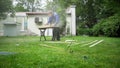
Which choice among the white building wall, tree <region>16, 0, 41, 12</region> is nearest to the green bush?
the white building wall

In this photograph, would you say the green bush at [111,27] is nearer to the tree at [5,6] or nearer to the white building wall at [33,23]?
the white building wall at [33,23]

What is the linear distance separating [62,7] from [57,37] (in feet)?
15.0

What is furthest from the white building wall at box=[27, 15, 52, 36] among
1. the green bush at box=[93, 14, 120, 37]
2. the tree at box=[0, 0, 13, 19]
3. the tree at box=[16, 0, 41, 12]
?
the green bush at box=[93, 14, 120, 37]

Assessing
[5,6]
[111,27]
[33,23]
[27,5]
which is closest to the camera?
[5,6]

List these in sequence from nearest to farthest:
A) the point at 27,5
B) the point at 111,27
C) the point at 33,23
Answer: the point at 111,27
the point at 33,23
the point at 27,5

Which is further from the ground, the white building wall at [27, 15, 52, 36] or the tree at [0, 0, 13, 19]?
the tree at [0, 0, 13, 19]

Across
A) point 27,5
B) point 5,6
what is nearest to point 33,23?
point 27,5

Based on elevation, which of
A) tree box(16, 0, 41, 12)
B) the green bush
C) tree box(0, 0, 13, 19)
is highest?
tree box(16, 0, 41, 12)

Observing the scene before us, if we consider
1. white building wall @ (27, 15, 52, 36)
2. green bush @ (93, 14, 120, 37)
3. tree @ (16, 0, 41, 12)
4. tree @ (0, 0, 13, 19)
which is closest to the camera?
tree @ (0, 0, 13, 19)

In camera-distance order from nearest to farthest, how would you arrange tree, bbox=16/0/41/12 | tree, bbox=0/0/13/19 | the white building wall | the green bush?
1. tree, bbox=0/0/13/19
2. the green bush
3. the white building wall
4. tree, bbox=16/0/41/12

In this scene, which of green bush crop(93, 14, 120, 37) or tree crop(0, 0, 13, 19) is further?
green bush crop(93, 14, 120, 37)

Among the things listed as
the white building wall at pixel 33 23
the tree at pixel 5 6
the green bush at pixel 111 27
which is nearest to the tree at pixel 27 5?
the white building wall at pixel 33 23

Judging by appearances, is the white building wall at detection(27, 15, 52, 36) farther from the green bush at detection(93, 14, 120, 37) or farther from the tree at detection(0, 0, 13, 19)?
the green bush at detection(93, 14, 120, 37)

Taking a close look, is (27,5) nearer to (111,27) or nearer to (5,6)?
(5,6)
